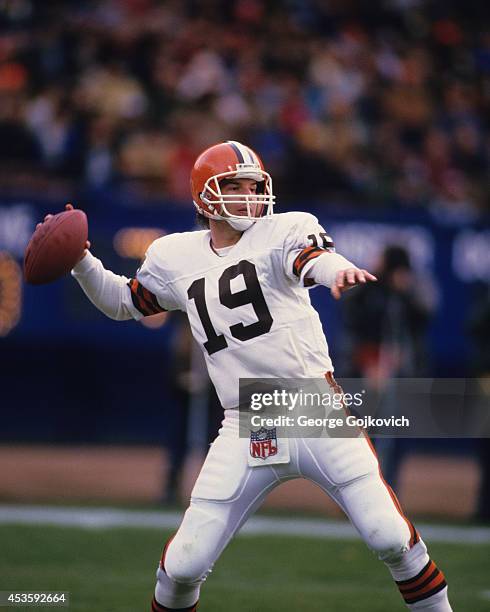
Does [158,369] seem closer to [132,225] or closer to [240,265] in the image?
[132,225]

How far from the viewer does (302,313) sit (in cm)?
456

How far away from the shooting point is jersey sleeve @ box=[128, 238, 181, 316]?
4.79 m

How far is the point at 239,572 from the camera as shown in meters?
6.47

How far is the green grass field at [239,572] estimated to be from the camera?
5.65m

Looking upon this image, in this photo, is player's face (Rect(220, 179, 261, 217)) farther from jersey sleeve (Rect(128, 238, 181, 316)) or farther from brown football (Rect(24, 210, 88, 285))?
brown football (Rect(24, 210, 88, 285))

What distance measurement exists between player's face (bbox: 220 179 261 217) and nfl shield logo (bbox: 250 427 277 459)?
853mm

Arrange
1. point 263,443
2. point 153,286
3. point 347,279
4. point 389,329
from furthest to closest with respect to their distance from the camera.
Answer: point 389,329 < point 153,286 < point 263,443 < point 347,279

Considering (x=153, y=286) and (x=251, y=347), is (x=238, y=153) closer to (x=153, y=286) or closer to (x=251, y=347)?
(x=153, y=286)

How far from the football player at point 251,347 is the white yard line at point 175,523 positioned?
316cm

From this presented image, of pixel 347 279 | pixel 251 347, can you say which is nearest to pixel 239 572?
pixel 251 347

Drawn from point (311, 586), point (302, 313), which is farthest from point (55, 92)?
point (302, 313)

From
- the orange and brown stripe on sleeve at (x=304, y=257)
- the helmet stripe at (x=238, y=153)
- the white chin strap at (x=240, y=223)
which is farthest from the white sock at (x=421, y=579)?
the helmet stripe at (x=238, y=153)

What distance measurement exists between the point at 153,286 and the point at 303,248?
703 mm

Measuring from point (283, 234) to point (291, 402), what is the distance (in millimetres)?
634
